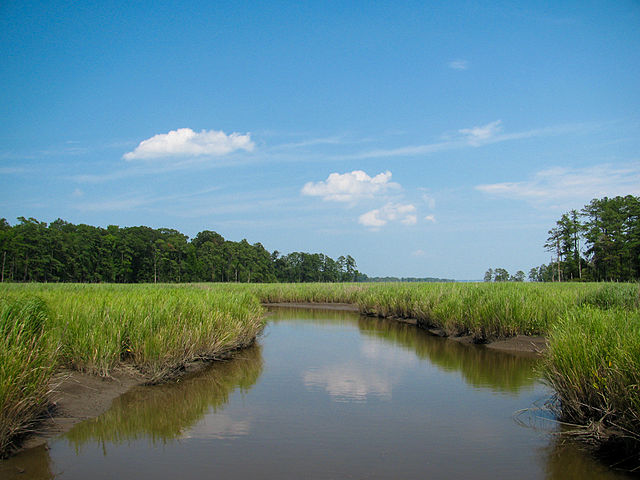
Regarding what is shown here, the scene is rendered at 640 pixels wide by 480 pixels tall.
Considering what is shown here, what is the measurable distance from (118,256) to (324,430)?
234 ft

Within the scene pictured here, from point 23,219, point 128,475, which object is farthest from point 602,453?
point 23,219

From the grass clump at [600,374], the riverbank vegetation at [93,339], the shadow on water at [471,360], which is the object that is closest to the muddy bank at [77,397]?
the riverbank vegetation at [93,339]

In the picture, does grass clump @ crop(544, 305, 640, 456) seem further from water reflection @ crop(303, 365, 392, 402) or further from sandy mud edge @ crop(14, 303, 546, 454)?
water reflection @ crop(303, 365, 392, 402)

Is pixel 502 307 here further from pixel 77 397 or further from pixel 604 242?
pixel 604 242

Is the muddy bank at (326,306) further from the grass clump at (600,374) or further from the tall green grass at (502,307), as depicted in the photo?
the grass clump at (600,374)

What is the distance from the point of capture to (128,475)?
15.3 feet

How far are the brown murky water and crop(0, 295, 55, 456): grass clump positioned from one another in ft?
1.23

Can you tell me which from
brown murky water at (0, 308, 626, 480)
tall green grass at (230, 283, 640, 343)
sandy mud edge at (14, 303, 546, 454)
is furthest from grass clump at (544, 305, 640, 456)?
tall green grass at (230, 283, 640, 343)

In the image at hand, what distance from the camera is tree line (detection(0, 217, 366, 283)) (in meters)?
59.2

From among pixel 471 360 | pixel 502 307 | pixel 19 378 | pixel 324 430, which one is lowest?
pixel 471 360

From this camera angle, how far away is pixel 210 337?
9.75 m

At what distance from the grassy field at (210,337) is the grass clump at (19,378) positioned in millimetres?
12

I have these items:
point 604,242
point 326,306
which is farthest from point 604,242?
point 326,306

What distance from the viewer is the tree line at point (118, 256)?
59.2m
